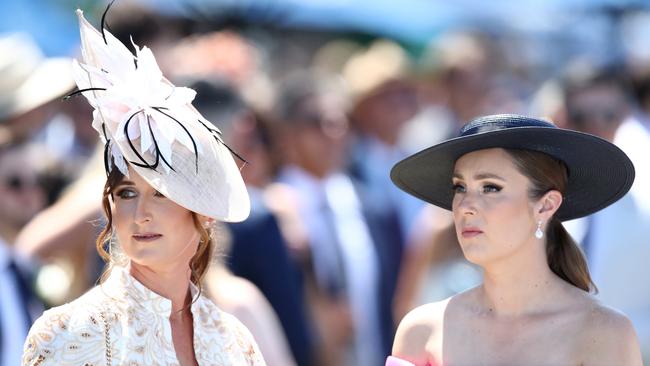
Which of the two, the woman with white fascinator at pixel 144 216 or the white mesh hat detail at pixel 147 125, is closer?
the woman with white fascinator at pixel 144 216

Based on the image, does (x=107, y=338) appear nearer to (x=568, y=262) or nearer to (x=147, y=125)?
(x=147, y=125)

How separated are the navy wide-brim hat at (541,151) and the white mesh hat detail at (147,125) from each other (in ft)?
A: 3.16

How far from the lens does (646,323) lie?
7.44 metres

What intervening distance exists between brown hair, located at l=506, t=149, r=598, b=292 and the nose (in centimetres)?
136

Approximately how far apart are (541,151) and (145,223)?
4.95 ft

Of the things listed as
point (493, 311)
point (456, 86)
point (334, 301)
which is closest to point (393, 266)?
point (334, 301)

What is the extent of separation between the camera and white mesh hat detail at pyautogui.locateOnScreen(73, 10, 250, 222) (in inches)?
183

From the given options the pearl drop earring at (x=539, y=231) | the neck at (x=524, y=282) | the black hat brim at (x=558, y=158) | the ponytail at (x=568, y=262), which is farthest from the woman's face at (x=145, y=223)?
the ponytail at (x=568, y=262)

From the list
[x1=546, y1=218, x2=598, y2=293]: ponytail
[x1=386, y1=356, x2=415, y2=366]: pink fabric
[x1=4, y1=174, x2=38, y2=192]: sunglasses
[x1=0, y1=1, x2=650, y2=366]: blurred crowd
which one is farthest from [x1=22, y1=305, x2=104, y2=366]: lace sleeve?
[x1=4, y1=174, x2=38, y2=192]: sunglasses

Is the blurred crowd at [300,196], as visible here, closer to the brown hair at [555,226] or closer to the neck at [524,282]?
the neck at [524,282]

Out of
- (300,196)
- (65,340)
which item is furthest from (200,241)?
(300,196)

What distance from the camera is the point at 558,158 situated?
5.36 metres

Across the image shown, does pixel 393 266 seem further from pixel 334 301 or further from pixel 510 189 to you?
pixel 510 189

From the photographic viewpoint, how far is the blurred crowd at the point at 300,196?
21.2ft
